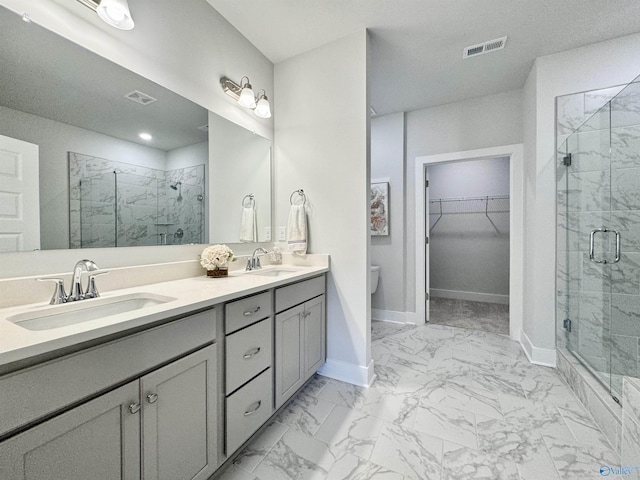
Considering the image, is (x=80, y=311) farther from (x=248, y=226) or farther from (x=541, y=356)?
(x=541, y=356)

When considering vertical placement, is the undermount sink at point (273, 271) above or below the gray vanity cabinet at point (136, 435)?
above

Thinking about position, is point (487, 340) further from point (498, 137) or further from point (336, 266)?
point (498, 137)

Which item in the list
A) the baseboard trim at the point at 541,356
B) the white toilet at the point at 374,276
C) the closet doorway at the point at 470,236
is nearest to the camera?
the baseboard trim at the point at 541,356

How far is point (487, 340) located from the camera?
Result: 2785 mm

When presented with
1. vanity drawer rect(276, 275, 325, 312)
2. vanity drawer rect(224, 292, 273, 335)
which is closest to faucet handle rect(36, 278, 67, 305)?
vanity drawer rect(224, 292, 273, 335)

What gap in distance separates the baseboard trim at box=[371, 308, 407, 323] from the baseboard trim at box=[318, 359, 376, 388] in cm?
136

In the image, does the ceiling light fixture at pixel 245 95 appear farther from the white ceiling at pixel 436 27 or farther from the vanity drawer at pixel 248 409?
the vanity drawer at pixel 248 409

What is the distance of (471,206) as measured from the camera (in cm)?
438

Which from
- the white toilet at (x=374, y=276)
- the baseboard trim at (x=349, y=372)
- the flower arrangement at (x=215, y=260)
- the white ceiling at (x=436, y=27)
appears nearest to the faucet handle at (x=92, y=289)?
the flower arrangement at (x=215, y=260)

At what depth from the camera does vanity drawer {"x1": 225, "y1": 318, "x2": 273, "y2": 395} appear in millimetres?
1210

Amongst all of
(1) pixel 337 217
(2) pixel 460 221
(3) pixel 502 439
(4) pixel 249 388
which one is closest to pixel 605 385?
(3) pixel 502 439

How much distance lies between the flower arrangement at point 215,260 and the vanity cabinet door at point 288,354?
481mm

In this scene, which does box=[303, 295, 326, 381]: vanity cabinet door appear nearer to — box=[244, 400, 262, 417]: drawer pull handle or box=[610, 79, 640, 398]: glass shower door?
box=[244, 400, 262, 417]: drawer pull handle

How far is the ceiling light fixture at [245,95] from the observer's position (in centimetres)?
194
